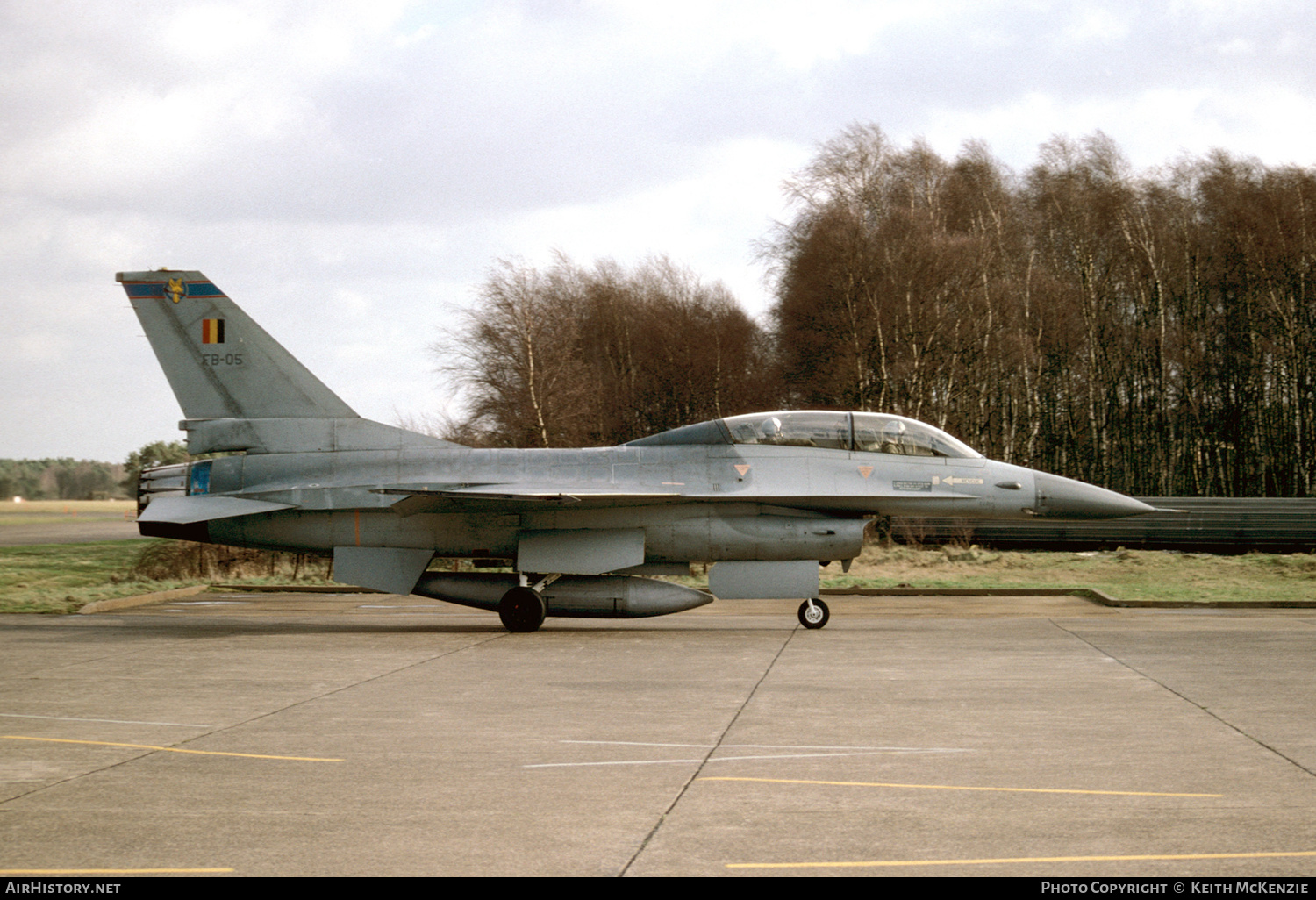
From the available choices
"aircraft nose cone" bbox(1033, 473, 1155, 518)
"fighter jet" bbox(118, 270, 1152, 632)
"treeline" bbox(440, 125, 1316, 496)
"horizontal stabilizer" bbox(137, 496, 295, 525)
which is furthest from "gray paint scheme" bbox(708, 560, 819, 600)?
"treeline" bbox(440, 125, 1316, 496)

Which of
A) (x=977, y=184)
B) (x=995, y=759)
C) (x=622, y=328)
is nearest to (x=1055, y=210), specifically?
(x=977, y=184)

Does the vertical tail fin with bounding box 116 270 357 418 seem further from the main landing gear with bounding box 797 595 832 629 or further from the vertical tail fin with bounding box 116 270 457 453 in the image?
the main landing gear with bounding box 797 595 832 629

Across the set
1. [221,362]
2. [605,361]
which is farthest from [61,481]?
[221,362]

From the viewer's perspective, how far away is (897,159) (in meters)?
40.9

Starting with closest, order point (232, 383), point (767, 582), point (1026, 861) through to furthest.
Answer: point (1026, 861) → point (767, 582) → point (232, 383)

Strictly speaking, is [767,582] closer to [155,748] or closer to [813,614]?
[813,614]

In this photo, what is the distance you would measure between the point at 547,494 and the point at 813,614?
3761 millimetres

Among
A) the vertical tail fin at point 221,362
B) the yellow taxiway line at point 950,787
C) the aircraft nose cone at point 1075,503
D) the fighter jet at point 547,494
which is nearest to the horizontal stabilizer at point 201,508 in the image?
the fighter jet at point 547,494

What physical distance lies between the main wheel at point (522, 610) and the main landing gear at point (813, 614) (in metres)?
3.36

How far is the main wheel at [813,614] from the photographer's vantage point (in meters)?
14.7

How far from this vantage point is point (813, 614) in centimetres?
1470

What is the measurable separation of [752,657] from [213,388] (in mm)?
8492

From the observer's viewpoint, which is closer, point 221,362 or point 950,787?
point 950,787

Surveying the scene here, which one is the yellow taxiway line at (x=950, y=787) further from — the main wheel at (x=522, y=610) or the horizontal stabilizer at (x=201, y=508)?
the horizontal stabilizer at (x=201, y=508)
